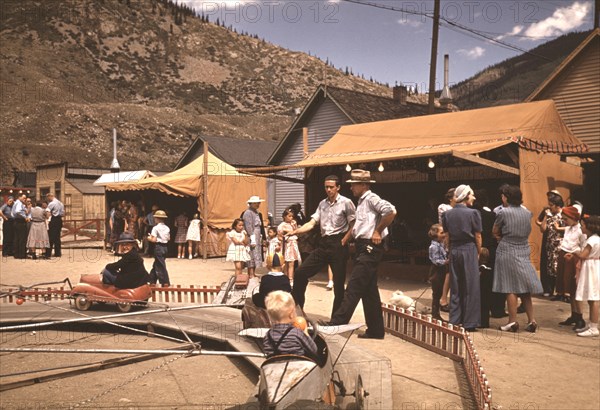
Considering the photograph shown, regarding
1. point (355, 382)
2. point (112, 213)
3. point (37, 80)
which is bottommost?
point (355, 382)

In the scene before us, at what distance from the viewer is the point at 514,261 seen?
7488 mm

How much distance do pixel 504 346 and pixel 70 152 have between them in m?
62.0

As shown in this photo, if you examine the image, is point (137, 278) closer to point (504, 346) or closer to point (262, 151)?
point (504, 346)

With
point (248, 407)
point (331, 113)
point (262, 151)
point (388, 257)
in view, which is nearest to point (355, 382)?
point (248, 407)

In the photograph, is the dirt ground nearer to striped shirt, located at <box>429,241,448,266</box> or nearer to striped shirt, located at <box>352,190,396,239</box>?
striped shirt, located at <box>429,241,448,266</box>

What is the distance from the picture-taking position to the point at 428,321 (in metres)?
6.80

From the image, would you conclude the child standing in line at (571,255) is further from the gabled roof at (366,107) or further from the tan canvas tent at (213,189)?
the gabled roof at (366,107)

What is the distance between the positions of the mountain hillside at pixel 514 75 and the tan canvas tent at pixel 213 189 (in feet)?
389

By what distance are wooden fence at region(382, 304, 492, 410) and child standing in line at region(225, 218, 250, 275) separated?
15.4ft

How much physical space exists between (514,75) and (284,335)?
16817 cm

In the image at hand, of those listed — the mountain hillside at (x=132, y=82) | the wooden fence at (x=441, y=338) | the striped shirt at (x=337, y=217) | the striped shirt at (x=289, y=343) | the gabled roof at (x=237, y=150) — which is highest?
the mountain hillside at (x=132, y=82)

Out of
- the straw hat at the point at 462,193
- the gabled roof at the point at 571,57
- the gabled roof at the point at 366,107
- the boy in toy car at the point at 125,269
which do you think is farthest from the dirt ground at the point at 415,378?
the gabled roof at the point at 366,107

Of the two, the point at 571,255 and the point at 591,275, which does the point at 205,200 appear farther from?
the point at 591,275

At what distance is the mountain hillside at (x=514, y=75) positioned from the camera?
13562 centimetres
